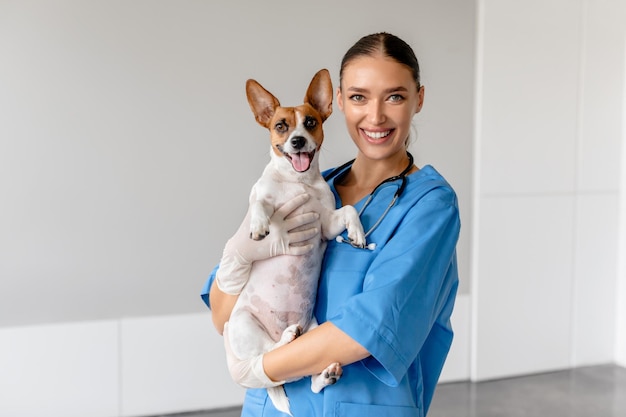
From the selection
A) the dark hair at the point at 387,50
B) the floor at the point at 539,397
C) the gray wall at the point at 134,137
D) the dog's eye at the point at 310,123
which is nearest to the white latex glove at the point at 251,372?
the dog's eye at the point at 310,123

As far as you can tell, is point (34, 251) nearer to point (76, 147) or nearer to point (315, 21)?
point (76, 147)

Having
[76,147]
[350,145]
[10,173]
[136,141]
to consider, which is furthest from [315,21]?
[10,173]

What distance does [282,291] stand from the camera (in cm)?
148

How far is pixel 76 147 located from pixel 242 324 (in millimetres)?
1945

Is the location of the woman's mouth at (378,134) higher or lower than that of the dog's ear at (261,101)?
lower

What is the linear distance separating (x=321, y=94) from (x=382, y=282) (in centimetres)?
53

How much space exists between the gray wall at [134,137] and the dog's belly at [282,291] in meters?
1.82

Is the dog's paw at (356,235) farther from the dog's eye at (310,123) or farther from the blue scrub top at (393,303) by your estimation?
the dog's eye at (310,123)

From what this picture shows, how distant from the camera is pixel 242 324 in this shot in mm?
1482

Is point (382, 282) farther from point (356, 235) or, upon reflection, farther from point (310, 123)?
point (310, 123)

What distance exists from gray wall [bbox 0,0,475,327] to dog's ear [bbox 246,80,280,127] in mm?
1670

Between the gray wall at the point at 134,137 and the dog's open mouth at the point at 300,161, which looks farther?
the gray wall at the point at 134,137

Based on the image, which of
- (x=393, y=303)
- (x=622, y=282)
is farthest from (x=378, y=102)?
(x=622, y=282)

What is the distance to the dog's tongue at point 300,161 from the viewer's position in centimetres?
154
